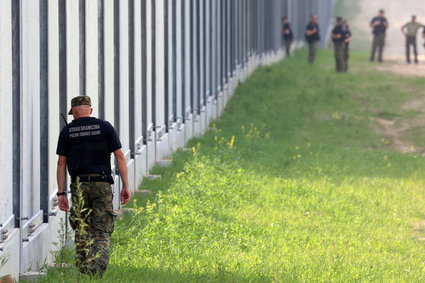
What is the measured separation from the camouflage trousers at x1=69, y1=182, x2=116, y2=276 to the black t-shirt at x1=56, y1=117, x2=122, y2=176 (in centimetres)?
16

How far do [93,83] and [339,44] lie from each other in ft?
79.1

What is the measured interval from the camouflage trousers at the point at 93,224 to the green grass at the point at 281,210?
0.17 meters

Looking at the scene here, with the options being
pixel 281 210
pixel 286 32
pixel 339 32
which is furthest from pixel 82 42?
pixel 286 32

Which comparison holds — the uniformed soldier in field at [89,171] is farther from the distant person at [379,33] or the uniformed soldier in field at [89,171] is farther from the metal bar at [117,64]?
the distant person at [379,33]

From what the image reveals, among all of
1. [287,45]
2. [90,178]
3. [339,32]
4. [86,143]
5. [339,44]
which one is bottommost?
[90,178]

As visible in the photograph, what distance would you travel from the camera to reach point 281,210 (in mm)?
15516

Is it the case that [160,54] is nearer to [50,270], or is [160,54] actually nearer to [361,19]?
[50,270]

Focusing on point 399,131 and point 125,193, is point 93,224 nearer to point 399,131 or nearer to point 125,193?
point 125,193

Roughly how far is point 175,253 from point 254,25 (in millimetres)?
26180

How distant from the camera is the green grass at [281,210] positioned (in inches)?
441

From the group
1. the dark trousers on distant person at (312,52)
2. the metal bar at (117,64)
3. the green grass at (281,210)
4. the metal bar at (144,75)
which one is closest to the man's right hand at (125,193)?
the green grass at (281,210)

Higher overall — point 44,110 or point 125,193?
point 44,110

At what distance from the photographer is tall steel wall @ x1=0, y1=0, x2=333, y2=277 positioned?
33.1ft

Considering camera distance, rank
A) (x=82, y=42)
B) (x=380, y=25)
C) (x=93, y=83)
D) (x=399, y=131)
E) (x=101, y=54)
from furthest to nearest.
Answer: (x=380, y=25) → (x=399, y=131) → (x=101, y=54) → (x=93, y=83) → (x=82, y=42)
